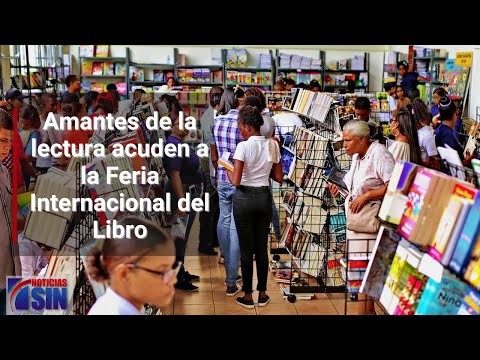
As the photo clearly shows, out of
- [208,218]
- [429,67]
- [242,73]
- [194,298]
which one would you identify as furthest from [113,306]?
[242,73]

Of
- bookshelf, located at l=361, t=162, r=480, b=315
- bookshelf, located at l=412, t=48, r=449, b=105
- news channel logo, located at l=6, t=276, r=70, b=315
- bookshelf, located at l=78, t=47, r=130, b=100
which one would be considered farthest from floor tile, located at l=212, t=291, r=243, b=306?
bookshelf, located at l=78, t=47, r=130, b=100

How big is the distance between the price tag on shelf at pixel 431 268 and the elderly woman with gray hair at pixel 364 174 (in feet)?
4.64

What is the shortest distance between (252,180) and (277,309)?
1.09 metres

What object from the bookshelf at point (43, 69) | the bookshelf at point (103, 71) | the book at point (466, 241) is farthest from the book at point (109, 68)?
the book at point (466, 241)

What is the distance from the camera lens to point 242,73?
13.4 meters

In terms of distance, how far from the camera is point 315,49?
13766mm

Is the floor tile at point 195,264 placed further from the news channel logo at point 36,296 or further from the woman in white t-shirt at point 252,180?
the news channel logo at point 36,296

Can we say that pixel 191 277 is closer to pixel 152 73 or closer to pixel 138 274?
pixel 138 274

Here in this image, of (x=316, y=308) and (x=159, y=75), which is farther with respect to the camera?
(x=159, y=75)

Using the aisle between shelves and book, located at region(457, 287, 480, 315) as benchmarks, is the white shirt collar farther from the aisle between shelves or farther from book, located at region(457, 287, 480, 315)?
the aisle between shelves

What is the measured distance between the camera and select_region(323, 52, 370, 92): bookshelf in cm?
1379

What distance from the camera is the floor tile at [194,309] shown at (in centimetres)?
508

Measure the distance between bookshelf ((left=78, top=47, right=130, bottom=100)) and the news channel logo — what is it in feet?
32.5
